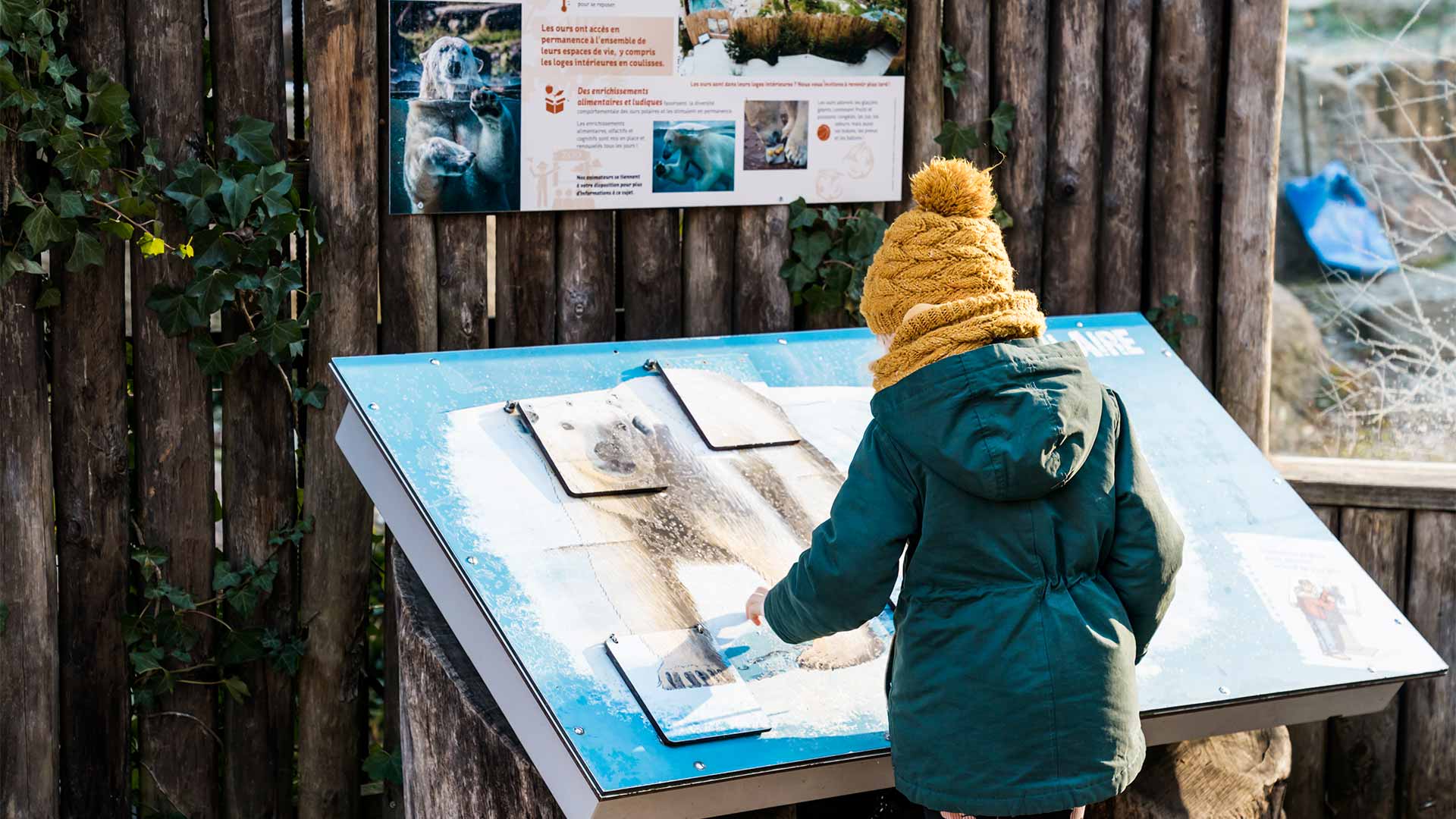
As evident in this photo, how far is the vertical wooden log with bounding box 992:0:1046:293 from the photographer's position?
4.18 metres

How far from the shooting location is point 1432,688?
13.7 feet

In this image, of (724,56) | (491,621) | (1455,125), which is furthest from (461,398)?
(1455,125)

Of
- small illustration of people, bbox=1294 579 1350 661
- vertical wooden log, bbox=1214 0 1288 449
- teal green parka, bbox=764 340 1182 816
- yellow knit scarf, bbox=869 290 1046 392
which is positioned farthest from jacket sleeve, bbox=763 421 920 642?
vertical wooden log, bbox=1214 0 1288 449

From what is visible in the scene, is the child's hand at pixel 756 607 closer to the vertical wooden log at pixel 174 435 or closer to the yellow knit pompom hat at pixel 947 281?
the yellow knit pompom hat at pixel 947 281

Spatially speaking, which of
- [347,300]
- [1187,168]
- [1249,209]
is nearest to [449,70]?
[347,300]

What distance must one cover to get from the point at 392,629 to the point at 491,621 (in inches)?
55.8

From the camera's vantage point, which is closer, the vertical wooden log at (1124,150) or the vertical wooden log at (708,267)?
the vertical wooden log at (708,267)

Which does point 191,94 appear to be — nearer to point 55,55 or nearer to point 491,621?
point 55,55

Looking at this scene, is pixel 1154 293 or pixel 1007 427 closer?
pixel 1007 427

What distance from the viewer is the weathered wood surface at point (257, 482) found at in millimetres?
3438

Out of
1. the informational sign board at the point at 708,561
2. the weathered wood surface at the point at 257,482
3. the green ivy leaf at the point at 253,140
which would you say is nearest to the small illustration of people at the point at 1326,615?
the informational sign board at the point at 708,561

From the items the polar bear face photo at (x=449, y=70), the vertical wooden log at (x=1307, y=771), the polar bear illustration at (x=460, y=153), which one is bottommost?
the vertical wooden log at (x=1307, y=771)

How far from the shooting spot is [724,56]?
12.5 ft

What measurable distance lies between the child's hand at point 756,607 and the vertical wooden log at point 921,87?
5.75 feet
